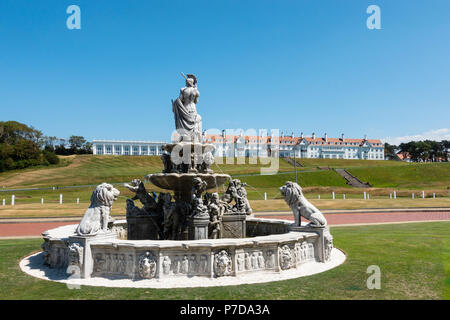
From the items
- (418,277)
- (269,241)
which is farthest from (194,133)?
(418,277)

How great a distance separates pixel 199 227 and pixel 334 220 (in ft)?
47.0

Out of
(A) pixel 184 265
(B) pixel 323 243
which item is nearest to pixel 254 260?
(A) pixel 184 265

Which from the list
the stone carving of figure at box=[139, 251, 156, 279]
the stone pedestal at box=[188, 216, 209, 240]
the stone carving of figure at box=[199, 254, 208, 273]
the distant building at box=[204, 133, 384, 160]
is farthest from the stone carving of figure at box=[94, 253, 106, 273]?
the distant building at box=[204, 133, 384, 160]

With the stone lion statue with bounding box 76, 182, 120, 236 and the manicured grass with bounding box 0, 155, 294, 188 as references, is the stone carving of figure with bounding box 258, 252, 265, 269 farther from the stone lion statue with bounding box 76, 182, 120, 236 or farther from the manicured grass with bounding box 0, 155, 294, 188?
the manicured grass with bounding box 0, 155, 294, 188

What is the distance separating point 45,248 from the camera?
9211mm

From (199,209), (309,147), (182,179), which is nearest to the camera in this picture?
(199,209)

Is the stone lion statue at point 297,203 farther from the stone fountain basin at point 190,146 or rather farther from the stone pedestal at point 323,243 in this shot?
the stone fountain basin at point 190,146

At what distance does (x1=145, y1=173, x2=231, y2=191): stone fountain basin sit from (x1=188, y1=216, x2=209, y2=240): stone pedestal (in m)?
1.26

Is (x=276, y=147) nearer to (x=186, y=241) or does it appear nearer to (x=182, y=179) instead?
(x=182, y=179)

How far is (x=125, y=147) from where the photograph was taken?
12962 centimetres

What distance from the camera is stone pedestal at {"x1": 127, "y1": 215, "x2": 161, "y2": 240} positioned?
11.4 metres
